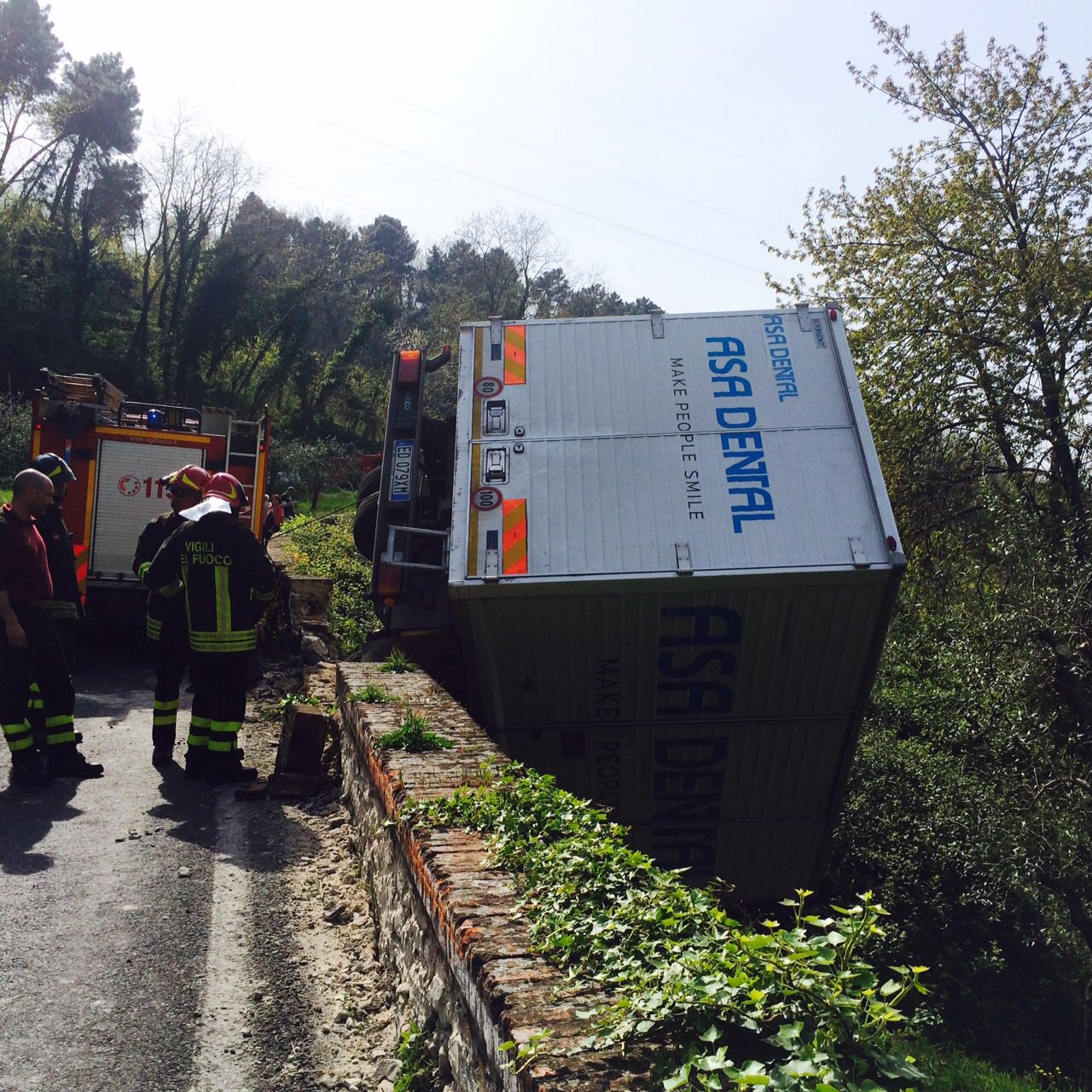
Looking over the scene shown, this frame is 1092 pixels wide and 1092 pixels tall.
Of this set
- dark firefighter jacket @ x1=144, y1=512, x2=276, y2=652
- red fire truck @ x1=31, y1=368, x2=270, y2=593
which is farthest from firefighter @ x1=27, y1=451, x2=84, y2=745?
red fire truck @ x1=31, y1=368, x2=270, y2=593

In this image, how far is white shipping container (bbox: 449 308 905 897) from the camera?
6.34 meters

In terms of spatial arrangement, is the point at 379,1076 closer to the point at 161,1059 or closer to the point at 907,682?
the point at 161,1059

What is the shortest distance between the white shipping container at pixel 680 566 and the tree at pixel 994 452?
174 inches

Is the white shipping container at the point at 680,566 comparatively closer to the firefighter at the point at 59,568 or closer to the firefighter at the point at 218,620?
the firefighter at the point at 218,620

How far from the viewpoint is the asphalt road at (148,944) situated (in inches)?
142

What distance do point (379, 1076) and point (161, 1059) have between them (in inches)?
28.2

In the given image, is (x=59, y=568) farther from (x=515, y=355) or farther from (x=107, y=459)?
(x=107, y=459)

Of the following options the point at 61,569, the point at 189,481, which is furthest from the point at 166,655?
the point at 189,481

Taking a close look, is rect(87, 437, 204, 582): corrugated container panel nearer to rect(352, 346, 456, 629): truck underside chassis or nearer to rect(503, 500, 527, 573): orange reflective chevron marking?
rect(352, 346, 456, 629): truck underside chassis

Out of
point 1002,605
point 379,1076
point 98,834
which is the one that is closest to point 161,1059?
point 379,1076

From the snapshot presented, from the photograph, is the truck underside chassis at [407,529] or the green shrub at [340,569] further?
the green shrub at [340,569]

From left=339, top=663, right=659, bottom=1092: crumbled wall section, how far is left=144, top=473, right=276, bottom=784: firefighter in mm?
1354

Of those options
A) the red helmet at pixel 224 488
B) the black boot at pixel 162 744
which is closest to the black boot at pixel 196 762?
the black boot at pixel 162 744

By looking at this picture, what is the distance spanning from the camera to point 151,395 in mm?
42188
